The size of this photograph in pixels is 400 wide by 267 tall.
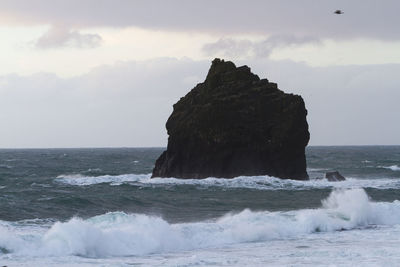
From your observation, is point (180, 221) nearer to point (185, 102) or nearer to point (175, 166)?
point (175, 166)

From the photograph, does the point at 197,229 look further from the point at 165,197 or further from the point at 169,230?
the point at 165,197

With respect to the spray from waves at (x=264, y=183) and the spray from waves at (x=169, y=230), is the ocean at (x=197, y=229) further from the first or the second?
the spray from waves at (x=264, y=183)

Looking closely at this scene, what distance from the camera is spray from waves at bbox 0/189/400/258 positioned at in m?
21.7

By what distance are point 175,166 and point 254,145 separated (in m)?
6.44

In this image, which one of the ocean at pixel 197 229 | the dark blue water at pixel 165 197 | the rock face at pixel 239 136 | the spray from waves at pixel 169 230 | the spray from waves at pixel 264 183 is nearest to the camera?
the ocean at pixel 197 229

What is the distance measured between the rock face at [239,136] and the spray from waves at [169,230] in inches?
824

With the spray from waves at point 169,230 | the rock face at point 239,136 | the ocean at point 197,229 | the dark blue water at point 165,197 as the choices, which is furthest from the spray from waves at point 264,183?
the spray from waves at point 169,230

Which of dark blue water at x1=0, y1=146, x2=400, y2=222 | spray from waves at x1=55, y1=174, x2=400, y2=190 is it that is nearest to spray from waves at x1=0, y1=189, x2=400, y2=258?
dark blue water at x1=0, y1=146, x2=400, y2=222

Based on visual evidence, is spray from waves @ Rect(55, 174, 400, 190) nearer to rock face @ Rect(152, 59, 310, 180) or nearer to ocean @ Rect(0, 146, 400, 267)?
rock face @ Rect(152, 59, 310, 180)

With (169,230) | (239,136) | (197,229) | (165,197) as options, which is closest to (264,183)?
(239,136)

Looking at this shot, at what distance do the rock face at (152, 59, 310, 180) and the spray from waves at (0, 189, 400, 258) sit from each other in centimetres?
2093

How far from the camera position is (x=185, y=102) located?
58.2m

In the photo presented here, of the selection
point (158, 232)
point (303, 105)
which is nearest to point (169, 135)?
point (303, 105)

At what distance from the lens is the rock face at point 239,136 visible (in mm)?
53594
